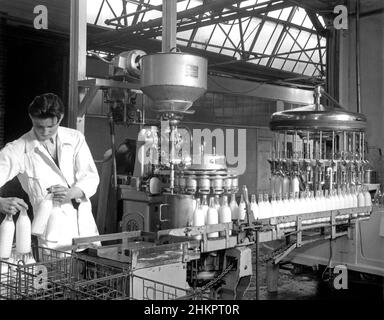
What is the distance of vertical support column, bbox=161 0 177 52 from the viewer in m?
3.36

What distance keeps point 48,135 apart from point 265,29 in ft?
24.7

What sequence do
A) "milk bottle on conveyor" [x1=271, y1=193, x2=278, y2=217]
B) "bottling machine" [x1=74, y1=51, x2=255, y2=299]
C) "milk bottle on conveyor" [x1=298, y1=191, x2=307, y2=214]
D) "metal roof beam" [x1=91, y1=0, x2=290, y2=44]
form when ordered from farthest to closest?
1. "metal roof beam" [x1=91, y1=0, x2=290, y2=44]
2. "milk bottle on conveyor" [x1=298, y1=191, x2=307, y2=214]
3. "milk bottle on conveyor" [x1=271, y1=193, x2=278, y2=217]
4. "bottling machine" [x1=74, y1=51, x2=255, y2=299]

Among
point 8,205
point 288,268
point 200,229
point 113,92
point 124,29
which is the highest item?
point 124,29

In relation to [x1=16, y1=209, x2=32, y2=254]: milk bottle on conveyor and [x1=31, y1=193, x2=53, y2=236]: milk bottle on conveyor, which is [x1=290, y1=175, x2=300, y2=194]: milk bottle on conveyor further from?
[x1=16, y1=209, x2=32, y2=254]: milk bottle on conveyor

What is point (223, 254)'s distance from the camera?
245 centimetres

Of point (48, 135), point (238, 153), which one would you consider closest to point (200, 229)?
point (48, 135)

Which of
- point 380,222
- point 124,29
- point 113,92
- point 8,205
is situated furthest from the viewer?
point 124,29

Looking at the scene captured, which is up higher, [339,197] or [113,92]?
[113,92]

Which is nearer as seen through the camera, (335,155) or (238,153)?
(335,155)

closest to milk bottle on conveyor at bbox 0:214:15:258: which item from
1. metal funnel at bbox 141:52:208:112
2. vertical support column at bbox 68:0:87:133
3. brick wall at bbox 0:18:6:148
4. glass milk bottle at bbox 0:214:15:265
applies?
glass milk bottle at bbox 0:214:15:265

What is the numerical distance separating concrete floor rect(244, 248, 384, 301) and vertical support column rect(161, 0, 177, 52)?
1.96 m

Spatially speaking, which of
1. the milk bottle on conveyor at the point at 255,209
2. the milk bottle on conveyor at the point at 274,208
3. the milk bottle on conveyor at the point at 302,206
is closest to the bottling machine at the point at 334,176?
the milk bottle on conveyor at the point at 302,206

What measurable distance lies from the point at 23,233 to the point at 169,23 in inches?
81.4

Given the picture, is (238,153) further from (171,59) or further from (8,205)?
(8,205)
